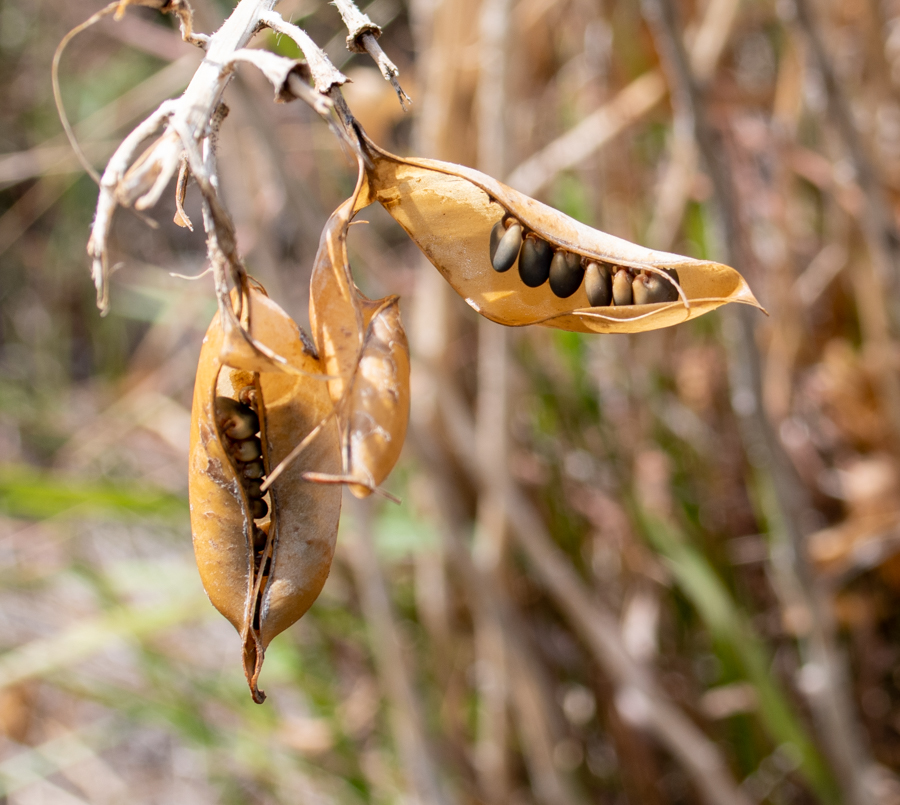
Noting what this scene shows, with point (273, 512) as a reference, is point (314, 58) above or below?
above

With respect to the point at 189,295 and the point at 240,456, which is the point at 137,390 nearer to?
the point at 189,295

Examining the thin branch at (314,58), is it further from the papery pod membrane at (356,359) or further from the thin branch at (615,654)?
the thin branch at (615,654)

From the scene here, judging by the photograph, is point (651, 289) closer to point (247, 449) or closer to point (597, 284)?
point (597, 284)

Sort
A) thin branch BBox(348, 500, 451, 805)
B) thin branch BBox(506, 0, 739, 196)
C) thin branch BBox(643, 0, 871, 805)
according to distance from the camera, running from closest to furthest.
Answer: thin branch BBox(643, 0, 871, 805)
thin branch BBox(506, 0, 739, 196)
thin branch BBox(348, 500, 451, 805)

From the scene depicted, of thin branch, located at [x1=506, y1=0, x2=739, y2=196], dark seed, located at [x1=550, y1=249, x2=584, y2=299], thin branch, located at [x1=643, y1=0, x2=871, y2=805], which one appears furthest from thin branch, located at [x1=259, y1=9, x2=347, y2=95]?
thin branch, located at [x1=506, y1=0, x2=739, y2=196]

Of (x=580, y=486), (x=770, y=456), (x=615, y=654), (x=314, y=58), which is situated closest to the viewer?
(x=314, y=58)

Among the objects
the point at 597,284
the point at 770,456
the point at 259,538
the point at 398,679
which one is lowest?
the point at 398,679

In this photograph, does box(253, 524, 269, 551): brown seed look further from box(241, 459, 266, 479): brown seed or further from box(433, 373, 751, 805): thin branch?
box(433, 373, 751, 805): thin branch

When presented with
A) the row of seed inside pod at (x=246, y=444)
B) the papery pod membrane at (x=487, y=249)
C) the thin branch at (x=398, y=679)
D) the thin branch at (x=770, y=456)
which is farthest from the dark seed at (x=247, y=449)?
the thin branch at (x=398, y=679)

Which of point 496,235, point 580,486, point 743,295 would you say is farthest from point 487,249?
point 580,486
